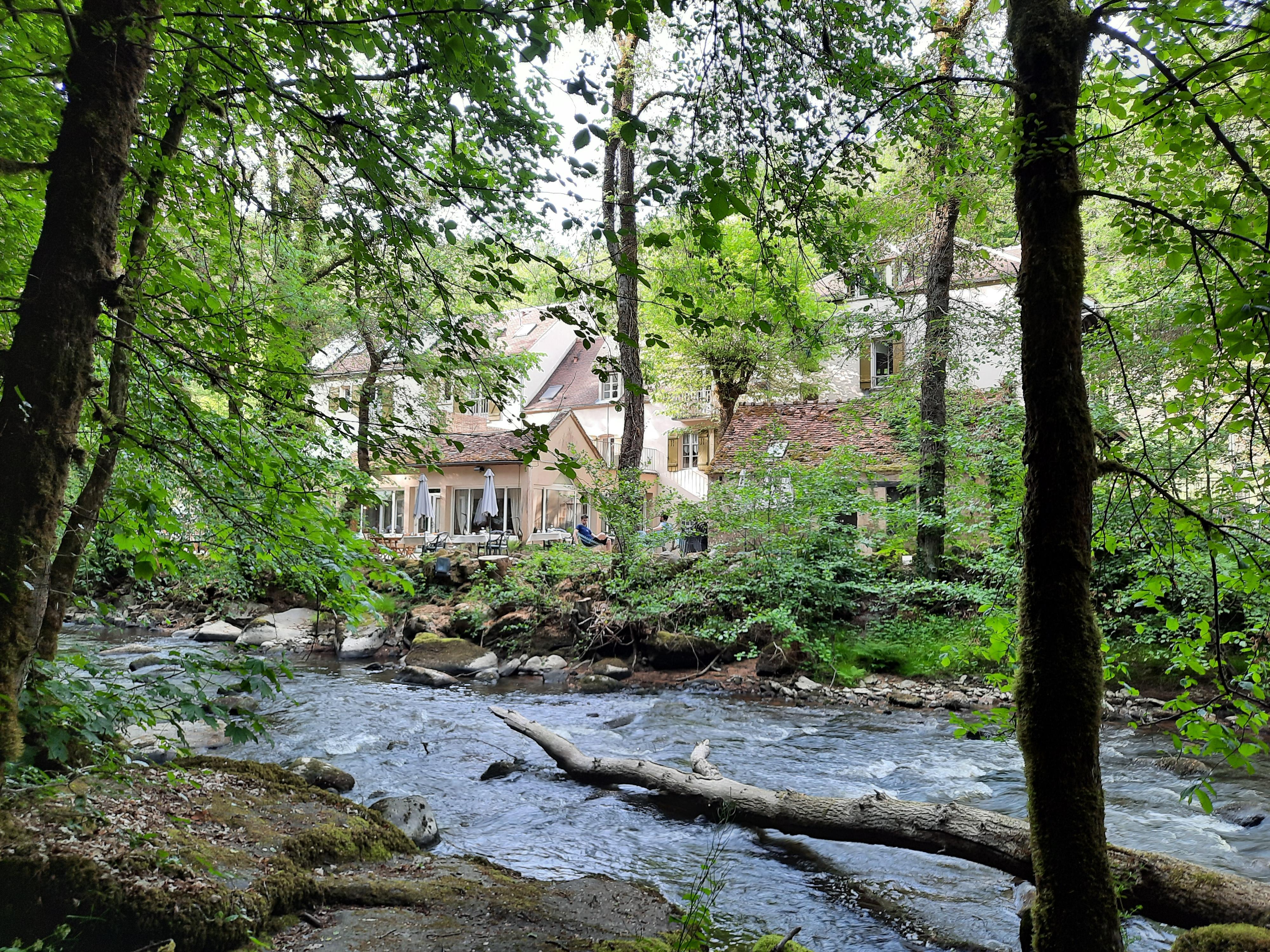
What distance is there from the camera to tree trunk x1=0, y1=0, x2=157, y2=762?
9.14ft

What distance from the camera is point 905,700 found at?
12188 millimetres

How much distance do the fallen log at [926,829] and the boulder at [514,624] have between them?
26.8 ft

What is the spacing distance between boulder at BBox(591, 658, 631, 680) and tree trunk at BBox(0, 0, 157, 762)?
12196 mm

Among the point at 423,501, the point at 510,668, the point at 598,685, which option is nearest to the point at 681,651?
the point at 598,685

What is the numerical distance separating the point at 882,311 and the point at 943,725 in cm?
894

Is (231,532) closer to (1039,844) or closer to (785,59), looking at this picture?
(785,59)

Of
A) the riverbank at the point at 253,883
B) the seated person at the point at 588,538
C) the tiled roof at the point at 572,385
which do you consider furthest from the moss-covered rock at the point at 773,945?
the tiled roof at the point at 572,385

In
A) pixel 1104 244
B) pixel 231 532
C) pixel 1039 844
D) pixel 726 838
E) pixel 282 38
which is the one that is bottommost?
pixel 726 838

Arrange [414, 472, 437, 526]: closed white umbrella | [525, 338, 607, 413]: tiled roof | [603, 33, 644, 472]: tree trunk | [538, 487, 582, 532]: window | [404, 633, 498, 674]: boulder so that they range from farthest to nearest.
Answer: [525, 338, 607, 413]: tiled roof → [538, 487, 582, 532]: window → [414, 472, 437, 526]: closed white umbrella → [404, 633, 498, 674]: boulder → [603, 33, 644, 472]: tree trunk

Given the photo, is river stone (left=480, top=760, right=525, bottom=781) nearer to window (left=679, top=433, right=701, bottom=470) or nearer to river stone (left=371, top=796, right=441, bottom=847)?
river stone (left=371, top=796, right=441, bottom=847)

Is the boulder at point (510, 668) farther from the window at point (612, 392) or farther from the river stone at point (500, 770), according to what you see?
the window at point (612, 392)

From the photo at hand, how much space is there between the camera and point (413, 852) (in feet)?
18.3

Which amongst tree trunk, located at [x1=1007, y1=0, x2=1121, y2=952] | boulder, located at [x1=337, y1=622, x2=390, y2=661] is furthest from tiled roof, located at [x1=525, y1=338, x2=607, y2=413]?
tree trunk, located at [x1=1007, y1=0, x2=1121, y2=952]

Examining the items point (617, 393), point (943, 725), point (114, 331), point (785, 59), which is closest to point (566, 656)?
point (943, 725)
